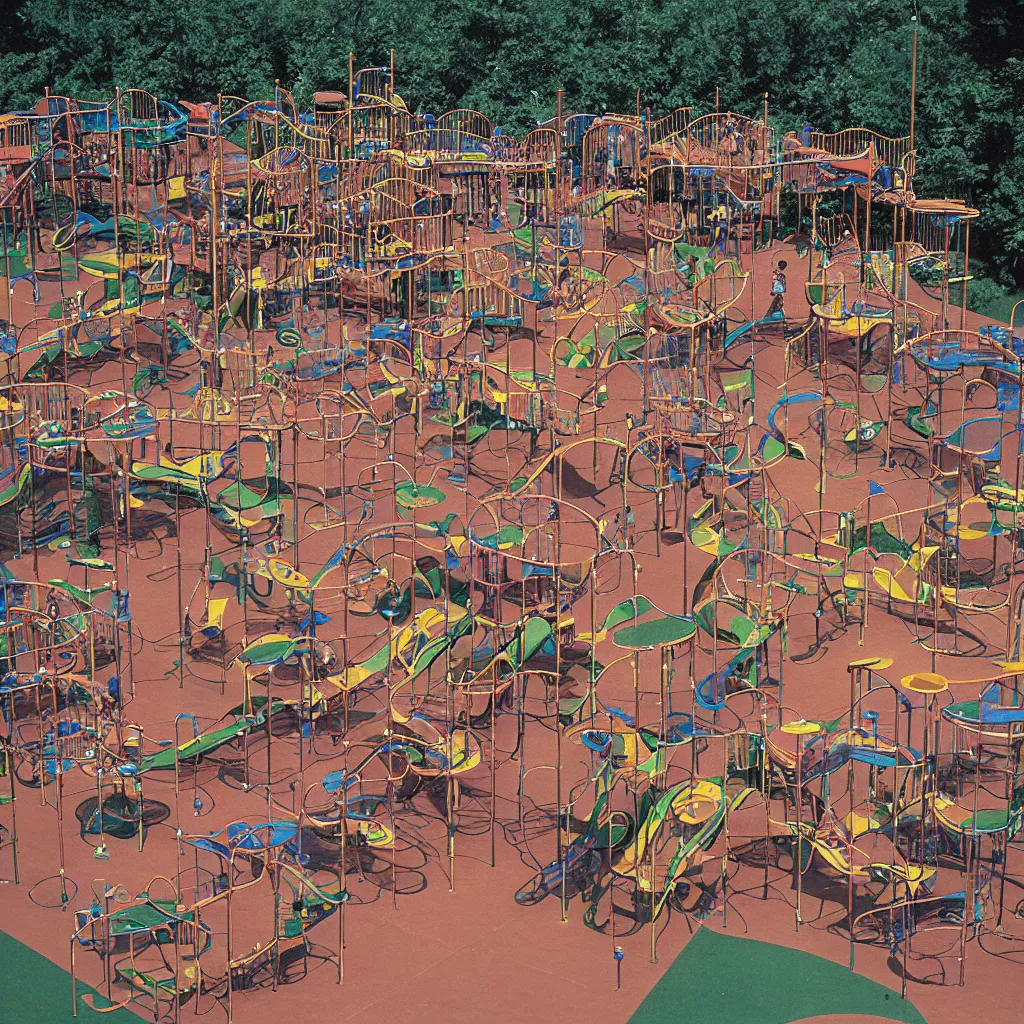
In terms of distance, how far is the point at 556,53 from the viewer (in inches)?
1620

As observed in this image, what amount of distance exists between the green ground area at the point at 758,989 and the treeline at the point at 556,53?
18.6 m

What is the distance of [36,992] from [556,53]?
2346 centimetres

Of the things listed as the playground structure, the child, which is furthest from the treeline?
the child

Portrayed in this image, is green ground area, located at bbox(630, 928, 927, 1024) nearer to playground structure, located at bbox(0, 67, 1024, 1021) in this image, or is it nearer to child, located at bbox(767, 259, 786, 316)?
playground structure, located at bbox(0, 67, 1024, 1021)

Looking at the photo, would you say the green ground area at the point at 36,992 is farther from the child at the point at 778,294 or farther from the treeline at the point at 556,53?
the treeline at the point at 556,53

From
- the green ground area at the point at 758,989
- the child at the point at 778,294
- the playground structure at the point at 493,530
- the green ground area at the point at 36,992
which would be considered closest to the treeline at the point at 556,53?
the playground structure at the point at 493,530

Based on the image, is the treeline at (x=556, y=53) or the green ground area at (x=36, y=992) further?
the treeline at (x=556, y=53)

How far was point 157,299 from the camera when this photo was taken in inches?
1316

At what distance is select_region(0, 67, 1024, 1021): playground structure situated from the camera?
2342 centimetres

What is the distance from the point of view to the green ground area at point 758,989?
21656mm

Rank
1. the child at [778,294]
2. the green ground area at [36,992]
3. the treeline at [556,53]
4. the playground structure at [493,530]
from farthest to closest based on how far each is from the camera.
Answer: the treeline at [556,53]
the child at [778,294]
the playground structure at [493,530]
the green ground area at [36,992]

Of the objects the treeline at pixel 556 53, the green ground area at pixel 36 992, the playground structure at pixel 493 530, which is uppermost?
the treeline at pixel 556 53

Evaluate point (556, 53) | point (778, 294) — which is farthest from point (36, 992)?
point (556, 53)

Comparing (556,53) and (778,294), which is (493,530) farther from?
(556,53)
